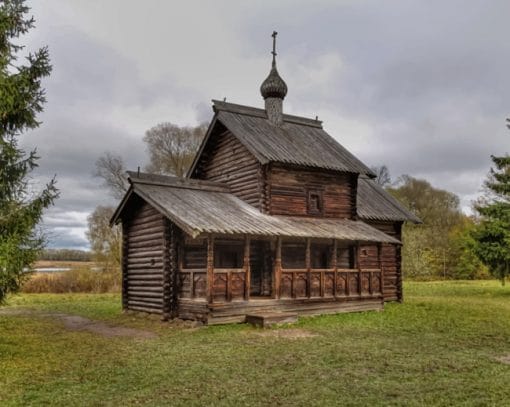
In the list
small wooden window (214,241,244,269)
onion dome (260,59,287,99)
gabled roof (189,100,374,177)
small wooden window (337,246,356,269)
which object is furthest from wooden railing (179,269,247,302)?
onion dome (260,59,287,99)

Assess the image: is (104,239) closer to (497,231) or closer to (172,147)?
(172,147)

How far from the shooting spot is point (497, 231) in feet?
89.0

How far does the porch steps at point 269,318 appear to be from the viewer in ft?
51.8

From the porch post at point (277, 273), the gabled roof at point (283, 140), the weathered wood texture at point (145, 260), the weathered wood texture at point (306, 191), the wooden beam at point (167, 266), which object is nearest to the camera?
the wooden beam at point (167, 266)

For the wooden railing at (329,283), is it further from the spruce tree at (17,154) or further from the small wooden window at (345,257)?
the spruce tree at (17,154)

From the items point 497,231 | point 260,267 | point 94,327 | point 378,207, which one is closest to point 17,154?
point 94,327

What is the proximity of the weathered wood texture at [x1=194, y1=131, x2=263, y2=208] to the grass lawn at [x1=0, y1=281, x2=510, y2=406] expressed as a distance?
650 centimetres

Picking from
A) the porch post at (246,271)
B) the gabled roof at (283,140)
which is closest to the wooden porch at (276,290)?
the porch post at (246,271)

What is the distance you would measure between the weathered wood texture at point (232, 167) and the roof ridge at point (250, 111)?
3.92ft

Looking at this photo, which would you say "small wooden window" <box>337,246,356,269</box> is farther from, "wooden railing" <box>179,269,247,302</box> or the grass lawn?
"wooden railing" <box>179,269,247,302</box>

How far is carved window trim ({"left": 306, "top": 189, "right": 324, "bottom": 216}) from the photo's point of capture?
21.9 m

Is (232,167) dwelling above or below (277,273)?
above

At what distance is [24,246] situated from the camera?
434 inches

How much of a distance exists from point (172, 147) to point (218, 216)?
74.4ft
